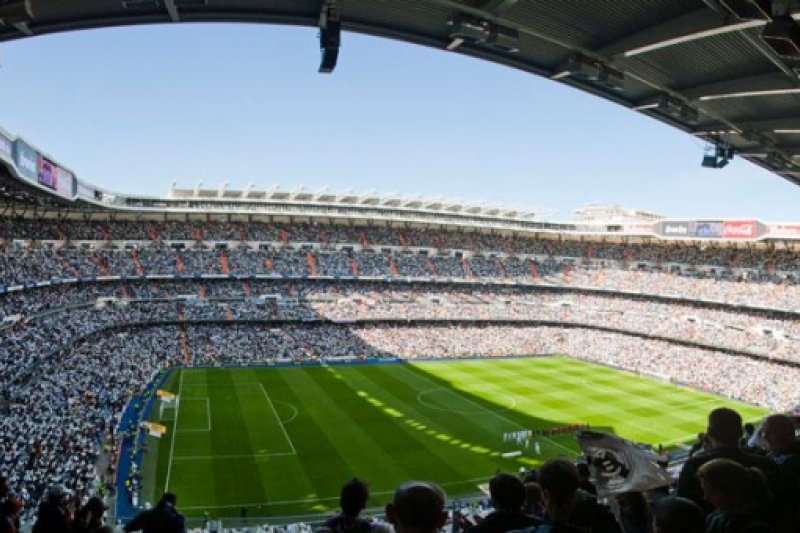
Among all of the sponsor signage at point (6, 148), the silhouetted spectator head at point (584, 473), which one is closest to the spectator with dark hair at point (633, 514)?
the silhouetted spectator head at point (584, 473)

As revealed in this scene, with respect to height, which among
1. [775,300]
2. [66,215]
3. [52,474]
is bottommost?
[52,474]

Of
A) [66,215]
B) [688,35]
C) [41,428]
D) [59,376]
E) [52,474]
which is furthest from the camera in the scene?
[66,215]

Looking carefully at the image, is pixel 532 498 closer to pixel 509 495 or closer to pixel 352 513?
pixel 509 495

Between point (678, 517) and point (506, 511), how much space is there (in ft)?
3.54

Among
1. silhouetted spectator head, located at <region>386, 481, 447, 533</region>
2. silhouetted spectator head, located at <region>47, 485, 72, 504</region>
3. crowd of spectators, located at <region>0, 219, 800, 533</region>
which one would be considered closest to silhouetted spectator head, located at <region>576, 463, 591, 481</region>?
silhouetted spectator head, located at <region>386, 481, 447, 533</region>

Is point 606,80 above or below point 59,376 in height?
above

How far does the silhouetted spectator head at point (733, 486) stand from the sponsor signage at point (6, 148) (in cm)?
2791

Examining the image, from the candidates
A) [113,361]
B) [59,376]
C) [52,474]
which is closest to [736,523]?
[52,474]

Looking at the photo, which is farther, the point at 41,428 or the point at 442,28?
the point at 41,428

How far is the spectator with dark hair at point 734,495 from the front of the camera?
127 inches

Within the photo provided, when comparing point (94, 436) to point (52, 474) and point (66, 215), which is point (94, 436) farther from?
point (66, 215)

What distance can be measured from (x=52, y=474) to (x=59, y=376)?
1177 centimetres

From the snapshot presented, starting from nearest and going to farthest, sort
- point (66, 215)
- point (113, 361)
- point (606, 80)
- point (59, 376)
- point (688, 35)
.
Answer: point (688, 35)
point (606, 80)
point (59, 376)
point (113, 361)
point (66, 215)

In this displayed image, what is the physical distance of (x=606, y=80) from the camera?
373 inches
